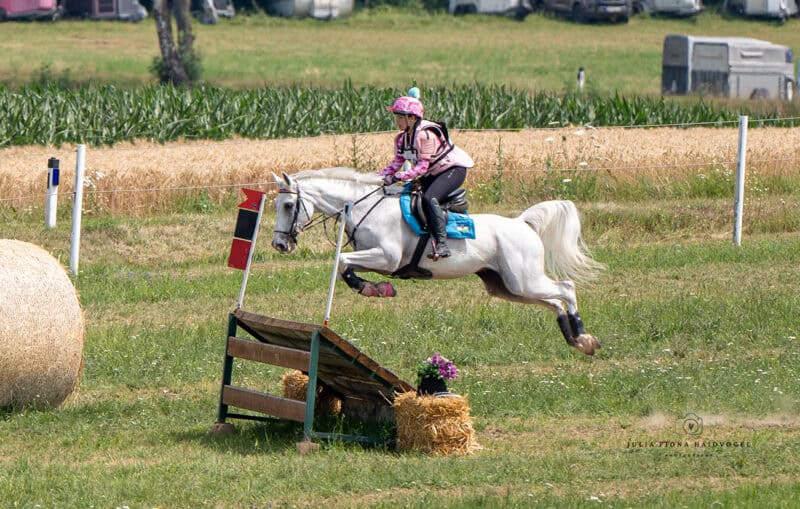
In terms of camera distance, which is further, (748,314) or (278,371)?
(748,314)

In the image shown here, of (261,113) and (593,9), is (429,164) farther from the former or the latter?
(593,9)

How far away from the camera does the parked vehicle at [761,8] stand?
71.2 metres

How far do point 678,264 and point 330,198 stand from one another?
859cm

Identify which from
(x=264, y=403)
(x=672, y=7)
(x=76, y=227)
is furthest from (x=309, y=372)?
(x=672, y=7)

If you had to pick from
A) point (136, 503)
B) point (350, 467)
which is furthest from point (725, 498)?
point (136, 503)

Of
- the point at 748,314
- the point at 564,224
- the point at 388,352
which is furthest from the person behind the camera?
the point at 748,314

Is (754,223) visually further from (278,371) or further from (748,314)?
(278,371)

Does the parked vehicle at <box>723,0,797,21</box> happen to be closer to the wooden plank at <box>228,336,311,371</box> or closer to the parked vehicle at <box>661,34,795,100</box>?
the parked vehicle at <box>661,34,795,100</box>

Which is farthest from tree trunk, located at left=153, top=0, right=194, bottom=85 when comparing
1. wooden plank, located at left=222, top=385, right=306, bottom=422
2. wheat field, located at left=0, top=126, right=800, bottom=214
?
wooden plank, located at left=222, top=385, right=306, bottom=422

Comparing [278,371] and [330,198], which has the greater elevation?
[330,198]

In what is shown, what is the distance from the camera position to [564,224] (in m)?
14.1

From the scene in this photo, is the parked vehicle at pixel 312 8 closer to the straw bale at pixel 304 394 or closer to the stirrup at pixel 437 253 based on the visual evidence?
the stirrup at pixel 437 253

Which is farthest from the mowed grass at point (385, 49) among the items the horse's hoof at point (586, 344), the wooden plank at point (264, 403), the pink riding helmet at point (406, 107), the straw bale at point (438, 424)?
the straw bale at point (438, 424)

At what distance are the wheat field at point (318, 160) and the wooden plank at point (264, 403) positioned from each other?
33.6 feet
